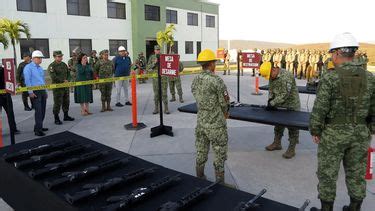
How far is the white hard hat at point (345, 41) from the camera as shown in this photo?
9.98ft

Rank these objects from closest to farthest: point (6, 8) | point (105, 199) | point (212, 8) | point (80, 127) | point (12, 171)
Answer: point (105, 199)
point (12, 171)
point (80, 127)
point (6, 8)
point (212, 8)

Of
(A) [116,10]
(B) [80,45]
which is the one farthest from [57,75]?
(A) [116,10]

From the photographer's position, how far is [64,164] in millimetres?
3158

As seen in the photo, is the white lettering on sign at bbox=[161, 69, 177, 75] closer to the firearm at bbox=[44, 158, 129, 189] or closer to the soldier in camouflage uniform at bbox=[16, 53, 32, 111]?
the firearm at bbox=[44, 158, 129, 189]

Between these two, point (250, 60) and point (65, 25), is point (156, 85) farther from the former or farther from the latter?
point (65, 25)

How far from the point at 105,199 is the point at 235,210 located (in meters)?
1.05

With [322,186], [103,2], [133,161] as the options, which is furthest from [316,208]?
[103,2]

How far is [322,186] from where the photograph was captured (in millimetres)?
3309

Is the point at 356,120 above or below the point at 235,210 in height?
above

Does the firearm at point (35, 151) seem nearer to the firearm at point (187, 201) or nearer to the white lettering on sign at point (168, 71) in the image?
the firearm at point (187, 201)

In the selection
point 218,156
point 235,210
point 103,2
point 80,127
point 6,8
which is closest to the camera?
point 235,210

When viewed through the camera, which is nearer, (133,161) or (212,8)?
(133,161)

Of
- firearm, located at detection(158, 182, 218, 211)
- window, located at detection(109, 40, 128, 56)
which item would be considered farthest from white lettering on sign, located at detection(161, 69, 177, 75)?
window, located at detection(109, 40, 128, 56)

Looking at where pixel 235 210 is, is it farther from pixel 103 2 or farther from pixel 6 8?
pixel 103 2
